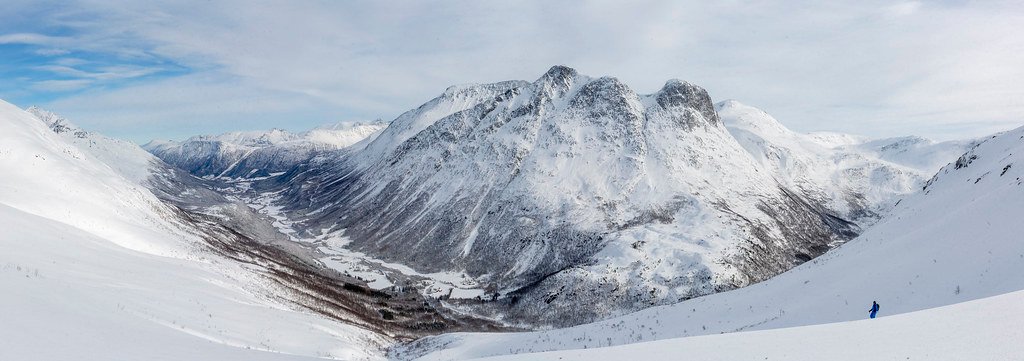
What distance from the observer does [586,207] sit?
102 m

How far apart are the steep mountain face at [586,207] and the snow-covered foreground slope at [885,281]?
39.8 metres

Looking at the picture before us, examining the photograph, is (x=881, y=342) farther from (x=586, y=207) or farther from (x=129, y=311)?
(x=586, y=207)

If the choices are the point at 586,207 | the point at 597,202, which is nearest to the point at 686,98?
the point at 597,202

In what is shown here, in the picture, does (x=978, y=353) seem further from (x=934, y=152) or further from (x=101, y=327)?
(x=934, y=152)

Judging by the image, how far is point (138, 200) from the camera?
210ft

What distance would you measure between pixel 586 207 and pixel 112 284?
86.7 m

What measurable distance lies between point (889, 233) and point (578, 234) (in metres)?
64.5

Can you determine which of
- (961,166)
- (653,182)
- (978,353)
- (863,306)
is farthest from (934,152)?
(978,353)

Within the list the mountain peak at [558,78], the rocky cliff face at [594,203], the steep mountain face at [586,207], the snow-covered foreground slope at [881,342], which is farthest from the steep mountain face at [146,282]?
the mountain peak at [558,78]

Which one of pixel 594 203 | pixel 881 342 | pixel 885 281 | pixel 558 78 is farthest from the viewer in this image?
pixel 558 78

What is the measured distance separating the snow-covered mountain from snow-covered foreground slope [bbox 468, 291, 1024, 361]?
59197 millimetres

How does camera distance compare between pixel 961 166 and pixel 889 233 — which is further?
pixel 961 166

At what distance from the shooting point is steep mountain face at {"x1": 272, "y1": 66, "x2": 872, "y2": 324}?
75562 millimetres

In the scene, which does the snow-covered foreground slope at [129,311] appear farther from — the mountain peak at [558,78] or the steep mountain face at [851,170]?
the steep mountain face at [851,170]
